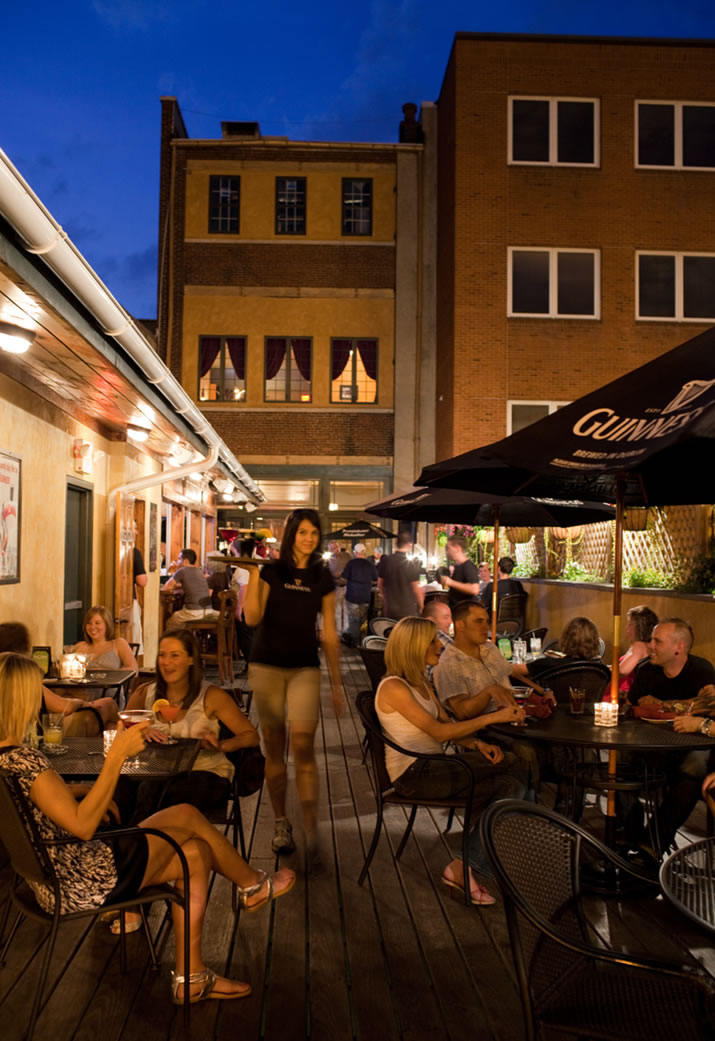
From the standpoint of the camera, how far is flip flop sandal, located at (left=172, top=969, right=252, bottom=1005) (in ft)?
9.84

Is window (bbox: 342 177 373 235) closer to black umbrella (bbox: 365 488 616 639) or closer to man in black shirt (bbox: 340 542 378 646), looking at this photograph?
man in black shirt (bbox: 340 542 378 646)

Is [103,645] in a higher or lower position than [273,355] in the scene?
lower

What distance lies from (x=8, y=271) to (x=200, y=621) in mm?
7638

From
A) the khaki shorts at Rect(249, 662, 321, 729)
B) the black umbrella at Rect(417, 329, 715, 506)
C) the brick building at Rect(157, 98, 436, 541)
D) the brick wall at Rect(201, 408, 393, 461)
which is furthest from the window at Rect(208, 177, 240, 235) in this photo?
the khaki shorts at Rect(249, 662, 321, 729)

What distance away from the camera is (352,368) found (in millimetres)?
20297

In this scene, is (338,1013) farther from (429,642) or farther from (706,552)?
(706,552)

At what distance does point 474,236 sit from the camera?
57.1ft

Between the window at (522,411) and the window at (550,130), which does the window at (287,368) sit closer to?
the window at (522,411)

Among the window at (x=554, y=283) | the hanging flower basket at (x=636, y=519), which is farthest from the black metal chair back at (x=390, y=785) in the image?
the window at (x=554, y=283)

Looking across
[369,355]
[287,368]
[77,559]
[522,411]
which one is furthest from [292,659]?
[369,355]

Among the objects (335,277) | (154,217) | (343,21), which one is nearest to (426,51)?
(343,21)

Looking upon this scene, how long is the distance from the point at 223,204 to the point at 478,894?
62.9 feet

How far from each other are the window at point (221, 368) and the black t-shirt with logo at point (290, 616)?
→ 1602 centimetres

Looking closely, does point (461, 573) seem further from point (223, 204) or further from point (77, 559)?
point (223, 204)
